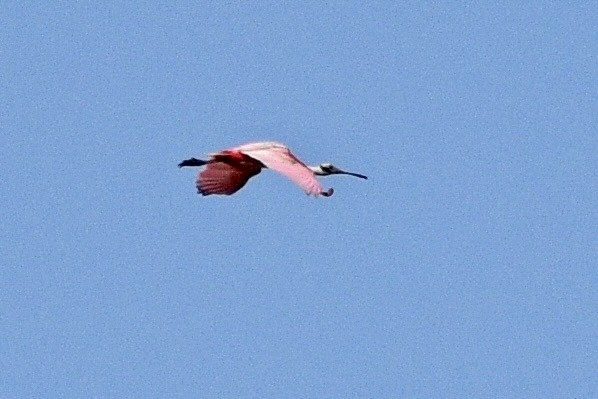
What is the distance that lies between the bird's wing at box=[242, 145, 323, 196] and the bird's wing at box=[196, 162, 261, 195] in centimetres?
95

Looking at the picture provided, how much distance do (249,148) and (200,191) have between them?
1.25 meters

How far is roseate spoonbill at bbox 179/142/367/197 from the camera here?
16.6m

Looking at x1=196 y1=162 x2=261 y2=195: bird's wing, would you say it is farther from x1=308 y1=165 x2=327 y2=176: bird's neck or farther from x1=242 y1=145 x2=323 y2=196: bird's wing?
x1=242 y1=145 x2=323 y2=196: bird's wing

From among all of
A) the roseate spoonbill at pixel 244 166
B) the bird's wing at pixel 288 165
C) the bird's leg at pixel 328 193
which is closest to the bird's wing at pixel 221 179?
the roseate spoonbill at pixel 244 166

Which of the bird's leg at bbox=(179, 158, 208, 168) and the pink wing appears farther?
the bird's leg at bbox=(179, 158, 208, 168)

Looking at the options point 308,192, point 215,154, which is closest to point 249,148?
point 215,154

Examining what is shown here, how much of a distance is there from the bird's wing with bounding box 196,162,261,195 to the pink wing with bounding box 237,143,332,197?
0.74 m

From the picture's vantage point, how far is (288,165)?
16531 millimetres

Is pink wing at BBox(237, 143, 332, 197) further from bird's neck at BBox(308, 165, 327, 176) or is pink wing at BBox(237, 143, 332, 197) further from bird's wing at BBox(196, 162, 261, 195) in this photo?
bird's neck at BBox(308, 165, 327, 176)

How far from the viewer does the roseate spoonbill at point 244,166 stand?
54.6ft

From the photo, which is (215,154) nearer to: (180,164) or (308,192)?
(180,164)

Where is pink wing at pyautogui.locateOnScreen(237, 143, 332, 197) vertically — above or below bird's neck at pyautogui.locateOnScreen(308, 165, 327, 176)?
below

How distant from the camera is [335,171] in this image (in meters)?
19.2

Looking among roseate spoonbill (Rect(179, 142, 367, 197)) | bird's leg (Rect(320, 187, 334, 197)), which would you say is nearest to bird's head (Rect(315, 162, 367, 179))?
roseate spoonbill (Rect(179, 142, 367, 197))
